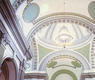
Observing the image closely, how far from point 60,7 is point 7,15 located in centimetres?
382

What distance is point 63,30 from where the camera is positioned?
583 inches

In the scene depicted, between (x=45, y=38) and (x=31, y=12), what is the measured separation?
19.5 feet

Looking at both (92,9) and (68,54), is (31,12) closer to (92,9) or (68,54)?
(92,9)

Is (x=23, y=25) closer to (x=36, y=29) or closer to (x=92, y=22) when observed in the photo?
(x=36, y=29)

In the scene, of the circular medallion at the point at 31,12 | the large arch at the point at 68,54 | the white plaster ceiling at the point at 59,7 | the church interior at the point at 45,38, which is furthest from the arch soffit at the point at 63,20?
the large arch at the point at 68,54

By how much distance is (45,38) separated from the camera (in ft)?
49.0

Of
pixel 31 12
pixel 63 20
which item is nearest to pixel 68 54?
pixel 63 20

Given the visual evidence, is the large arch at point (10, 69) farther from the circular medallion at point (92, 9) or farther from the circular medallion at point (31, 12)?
the circular medallion at point (92, 9)

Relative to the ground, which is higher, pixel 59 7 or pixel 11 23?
pixel 59 7

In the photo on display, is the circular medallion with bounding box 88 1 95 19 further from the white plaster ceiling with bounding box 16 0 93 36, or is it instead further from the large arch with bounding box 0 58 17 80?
the large arch with bounding box 0 58 17 80

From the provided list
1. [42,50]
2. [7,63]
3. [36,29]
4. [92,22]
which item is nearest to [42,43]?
[42,50]

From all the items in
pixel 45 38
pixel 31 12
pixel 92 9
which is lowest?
pixel 31 12

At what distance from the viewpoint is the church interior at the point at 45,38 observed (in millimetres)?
7320

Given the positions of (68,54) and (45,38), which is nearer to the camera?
(68,54)
